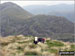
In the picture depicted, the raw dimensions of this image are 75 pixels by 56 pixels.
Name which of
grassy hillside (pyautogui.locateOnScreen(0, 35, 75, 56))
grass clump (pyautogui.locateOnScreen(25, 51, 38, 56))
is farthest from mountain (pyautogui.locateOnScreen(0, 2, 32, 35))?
grass clump (pyautogui.locateOnScreen(25, 51, 38, 56))

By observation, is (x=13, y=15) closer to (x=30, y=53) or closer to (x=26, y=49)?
(x=26, y=49)

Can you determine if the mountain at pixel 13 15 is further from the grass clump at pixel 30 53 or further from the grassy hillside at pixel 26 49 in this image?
the grass clump at pixel 30 53

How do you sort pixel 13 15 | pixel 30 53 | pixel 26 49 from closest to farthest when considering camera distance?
pixel 30 53
pixel 26 49
pixel 13 15

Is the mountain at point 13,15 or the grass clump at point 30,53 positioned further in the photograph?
the mountain at point 13,15

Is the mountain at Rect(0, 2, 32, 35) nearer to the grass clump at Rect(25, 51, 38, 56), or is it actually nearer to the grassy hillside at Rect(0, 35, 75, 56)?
the grassy hillside at Rect(0, 35, 75, 56)

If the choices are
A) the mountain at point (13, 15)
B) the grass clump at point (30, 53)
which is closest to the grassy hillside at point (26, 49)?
the grass clump at point (30, 53)

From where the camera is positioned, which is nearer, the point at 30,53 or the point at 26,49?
the point at 30,53

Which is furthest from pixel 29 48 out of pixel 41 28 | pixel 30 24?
pixel 30 24

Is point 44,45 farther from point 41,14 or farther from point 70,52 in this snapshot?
point 41,14

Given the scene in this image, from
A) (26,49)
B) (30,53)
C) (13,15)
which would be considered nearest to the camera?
(30,53)

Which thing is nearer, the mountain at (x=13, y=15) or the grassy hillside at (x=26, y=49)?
the grassy hillside at (x=26, y=49)

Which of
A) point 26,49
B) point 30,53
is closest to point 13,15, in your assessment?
point 26,49

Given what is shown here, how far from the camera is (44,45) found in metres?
9.75

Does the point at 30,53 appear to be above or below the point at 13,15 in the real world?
above
